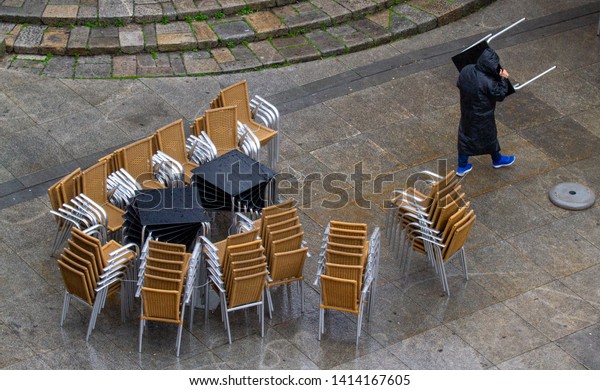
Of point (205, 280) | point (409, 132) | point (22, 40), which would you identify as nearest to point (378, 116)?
point (409, 132)

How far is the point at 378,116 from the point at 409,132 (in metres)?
0.46

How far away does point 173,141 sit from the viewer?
11008 mm

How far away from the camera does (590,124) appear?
41.4 ft

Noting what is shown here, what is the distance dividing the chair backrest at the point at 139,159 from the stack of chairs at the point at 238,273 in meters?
1.42

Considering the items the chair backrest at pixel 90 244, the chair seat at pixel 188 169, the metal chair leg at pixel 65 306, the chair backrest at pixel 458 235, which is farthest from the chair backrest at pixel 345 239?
the metal chair leg at pixel 65 306

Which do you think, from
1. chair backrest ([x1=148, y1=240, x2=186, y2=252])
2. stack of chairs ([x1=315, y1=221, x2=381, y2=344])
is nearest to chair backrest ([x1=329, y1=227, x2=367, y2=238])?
stack of chairs ([x1=315, y1=221, x2=381, y2=344])

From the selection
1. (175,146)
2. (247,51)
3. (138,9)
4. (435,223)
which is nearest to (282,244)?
(435,223)

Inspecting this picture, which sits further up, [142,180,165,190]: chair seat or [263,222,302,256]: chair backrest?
[263,222,302,256]: chair backrest

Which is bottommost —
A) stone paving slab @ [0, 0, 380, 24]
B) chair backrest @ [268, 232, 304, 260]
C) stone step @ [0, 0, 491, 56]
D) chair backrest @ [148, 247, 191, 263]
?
stone step @ [0, 0, 491, 56]

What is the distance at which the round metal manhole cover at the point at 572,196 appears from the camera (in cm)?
1130

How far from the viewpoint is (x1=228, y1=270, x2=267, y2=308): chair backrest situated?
367 inches

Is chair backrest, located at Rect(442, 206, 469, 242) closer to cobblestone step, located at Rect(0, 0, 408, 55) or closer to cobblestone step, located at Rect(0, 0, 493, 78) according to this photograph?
cobblestone step, located at Rect(0, 0, 493, 78)

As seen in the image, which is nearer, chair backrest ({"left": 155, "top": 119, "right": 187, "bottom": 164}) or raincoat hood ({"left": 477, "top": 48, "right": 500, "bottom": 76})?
chair backrest ({"left": 155, "top": 119, "right": 187, "bottom": 164})

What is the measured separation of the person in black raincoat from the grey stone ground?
1.26 feet
